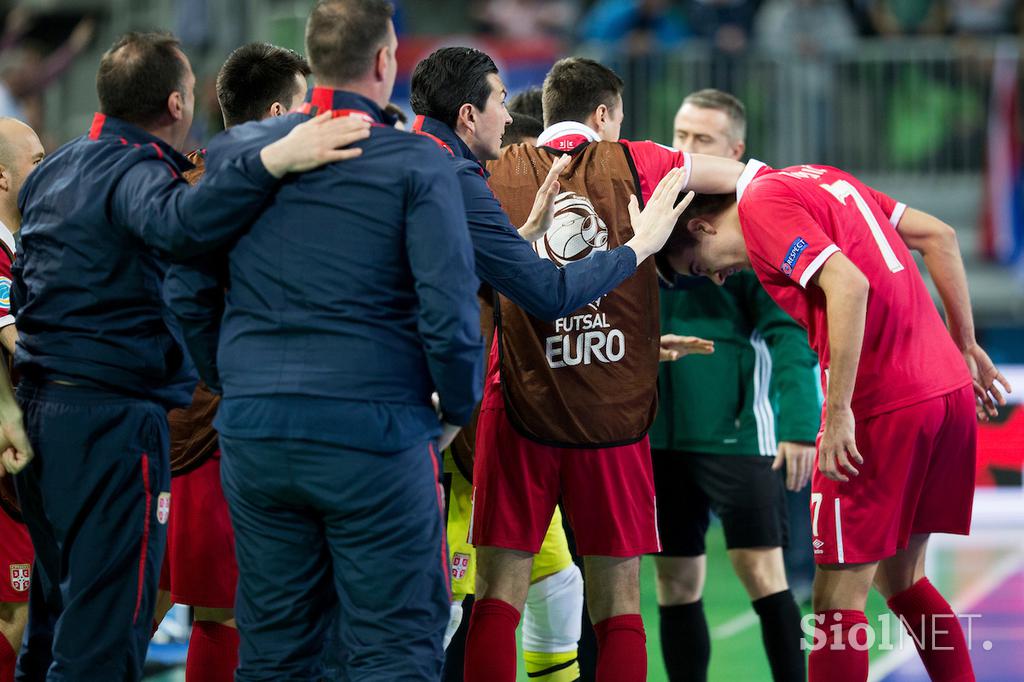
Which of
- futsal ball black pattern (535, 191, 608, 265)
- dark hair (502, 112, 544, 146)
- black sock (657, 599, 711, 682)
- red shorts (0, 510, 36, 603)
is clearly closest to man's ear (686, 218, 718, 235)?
futsal ball black pattern (535, 191, 608, 265)

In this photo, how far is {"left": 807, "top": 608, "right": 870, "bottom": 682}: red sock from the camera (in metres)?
4.35

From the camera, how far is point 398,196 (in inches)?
137

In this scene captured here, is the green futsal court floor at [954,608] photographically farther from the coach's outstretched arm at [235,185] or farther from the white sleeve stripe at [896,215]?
the coach's outstretched arm at [235,185]

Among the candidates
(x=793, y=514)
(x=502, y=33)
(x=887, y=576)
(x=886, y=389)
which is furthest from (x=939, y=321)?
(x=502, y=33)

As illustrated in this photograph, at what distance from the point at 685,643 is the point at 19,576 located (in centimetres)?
258

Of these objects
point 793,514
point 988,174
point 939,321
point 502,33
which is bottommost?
point 793,514

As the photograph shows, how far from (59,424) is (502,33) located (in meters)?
10.5

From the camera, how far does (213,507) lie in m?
4.65

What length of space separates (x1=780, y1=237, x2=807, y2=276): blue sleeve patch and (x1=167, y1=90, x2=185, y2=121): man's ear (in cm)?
192

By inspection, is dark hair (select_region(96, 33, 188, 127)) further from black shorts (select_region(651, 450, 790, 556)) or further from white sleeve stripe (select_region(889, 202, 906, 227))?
black shorts (select_region(651, 450, 790, 556))

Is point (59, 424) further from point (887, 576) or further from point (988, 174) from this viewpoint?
point (988, 174)

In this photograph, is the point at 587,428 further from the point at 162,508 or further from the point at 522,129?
the point at 522,129

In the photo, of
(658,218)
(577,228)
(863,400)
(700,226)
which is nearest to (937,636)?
(863,400)

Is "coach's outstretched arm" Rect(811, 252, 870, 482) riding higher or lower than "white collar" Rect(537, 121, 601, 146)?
lower
